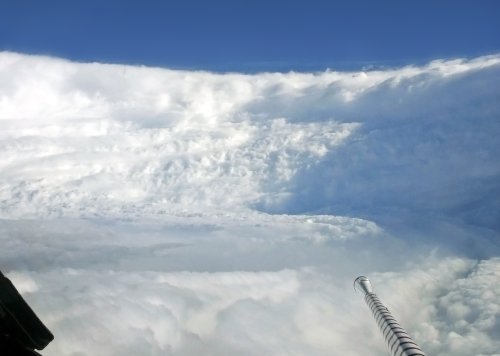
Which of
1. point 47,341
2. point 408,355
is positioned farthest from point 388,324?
point 47,341

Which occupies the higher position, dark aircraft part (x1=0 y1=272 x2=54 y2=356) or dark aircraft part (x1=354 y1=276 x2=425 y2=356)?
dark aircraft part (x1=354 y1=276 x2=425 y2=356)

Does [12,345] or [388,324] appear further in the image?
[388,324]

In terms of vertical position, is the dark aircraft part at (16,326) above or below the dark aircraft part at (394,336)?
below

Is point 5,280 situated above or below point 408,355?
below

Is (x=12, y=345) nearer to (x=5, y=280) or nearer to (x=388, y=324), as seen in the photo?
(x=5, y=280)

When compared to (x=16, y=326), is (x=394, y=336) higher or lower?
higher

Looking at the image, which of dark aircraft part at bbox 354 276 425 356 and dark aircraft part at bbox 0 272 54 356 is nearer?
dark aircraft part at bbox 0 272 54 356

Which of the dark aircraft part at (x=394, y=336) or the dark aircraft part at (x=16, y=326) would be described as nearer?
the dark aircraft part at (x=16, y=326)

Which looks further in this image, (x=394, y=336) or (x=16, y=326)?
(x=394, y=336)
